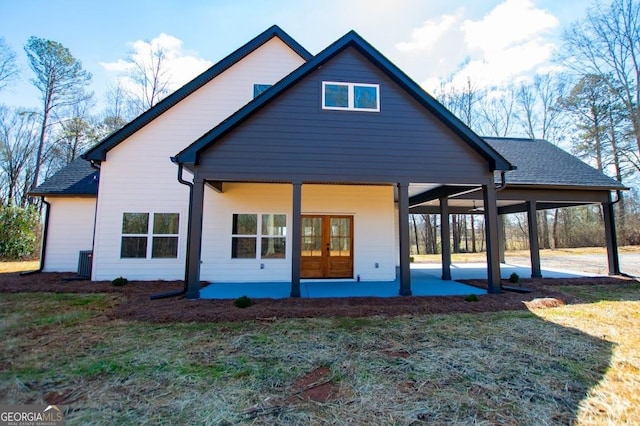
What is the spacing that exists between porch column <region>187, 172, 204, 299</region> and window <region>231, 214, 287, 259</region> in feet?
7.87

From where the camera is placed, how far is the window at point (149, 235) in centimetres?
906

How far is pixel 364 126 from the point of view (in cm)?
730

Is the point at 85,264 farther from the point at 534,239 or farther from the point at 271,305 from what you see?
the point at 534,239

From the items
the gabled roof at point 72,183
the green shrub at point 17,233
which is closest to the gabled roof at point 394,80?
the gabled roof at point 72,183

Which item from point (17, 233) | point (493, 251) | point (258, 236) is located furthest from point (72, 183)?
point (493, 251)

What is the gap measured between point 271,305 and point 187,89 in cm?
754

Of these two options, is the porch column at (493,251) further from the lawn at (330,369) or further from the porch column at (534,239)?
the porch column at (534,239)

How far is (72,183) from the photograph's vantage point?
1084 cm

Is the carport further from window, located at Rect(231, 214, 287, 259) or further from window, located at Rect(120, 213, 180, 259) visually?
window, located at Rect(120, 213, 180, 259)

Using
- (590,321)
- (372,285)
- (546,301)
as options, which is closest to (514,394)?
(590,321)

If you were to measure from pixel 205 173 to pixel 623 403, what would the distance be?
24.2ft

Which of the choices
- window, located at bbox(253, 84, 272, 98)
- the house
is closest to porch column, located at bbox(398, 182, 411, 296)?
the house

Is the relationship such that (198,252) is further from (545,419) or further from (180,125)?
(545,419)

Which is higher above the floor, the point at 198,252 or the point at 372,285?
the point at 198,252
